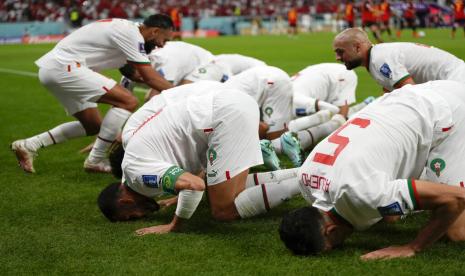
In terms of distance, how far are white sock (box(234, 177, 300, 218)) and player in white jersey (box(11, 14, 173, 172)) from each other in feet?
7.83

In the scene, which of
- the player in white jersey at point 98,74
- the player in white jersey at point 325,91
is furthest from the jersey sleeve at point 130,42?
the player in white jersey at point 325,91

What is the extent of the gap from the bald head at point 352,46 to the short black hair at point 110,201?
2.24m

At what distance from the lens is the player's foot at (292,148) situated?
6617 mm

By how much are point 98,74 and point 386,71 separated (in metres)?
2.84

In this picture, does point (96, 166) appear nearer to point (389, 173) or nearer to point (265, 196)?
point (265, 196)

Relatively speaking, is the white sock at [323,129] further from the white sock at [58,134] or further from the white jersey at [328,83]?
the white sock at [58,134]

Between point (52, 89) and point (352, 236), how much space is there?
12.8 ft

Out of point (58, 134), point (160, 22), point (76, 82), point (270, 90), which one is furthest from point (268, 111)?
point (58, 134)

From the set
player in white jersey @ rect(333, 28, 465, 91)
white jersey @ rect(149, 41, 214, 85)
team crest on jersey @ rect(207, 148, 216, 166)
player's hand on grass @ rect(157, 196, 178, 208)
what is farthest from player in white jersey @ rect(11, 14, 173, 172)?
team crest on jersey @ rect(207, 148, 216, 166)

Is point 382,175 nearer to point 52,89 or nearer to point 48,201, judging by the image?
point 48,201

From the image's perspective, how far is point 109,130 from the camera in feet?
22.7

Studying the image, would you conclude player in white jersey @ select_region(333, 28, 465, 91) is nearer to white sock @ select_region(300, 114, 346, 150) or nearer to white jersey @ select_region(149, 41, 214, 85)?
white sock @ select_region(300, 114, 346, 150)

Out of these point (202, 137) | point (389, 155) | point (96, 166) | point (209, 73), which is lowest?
point (96, 166)

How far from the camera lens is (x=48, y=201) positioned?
5.84 metres
